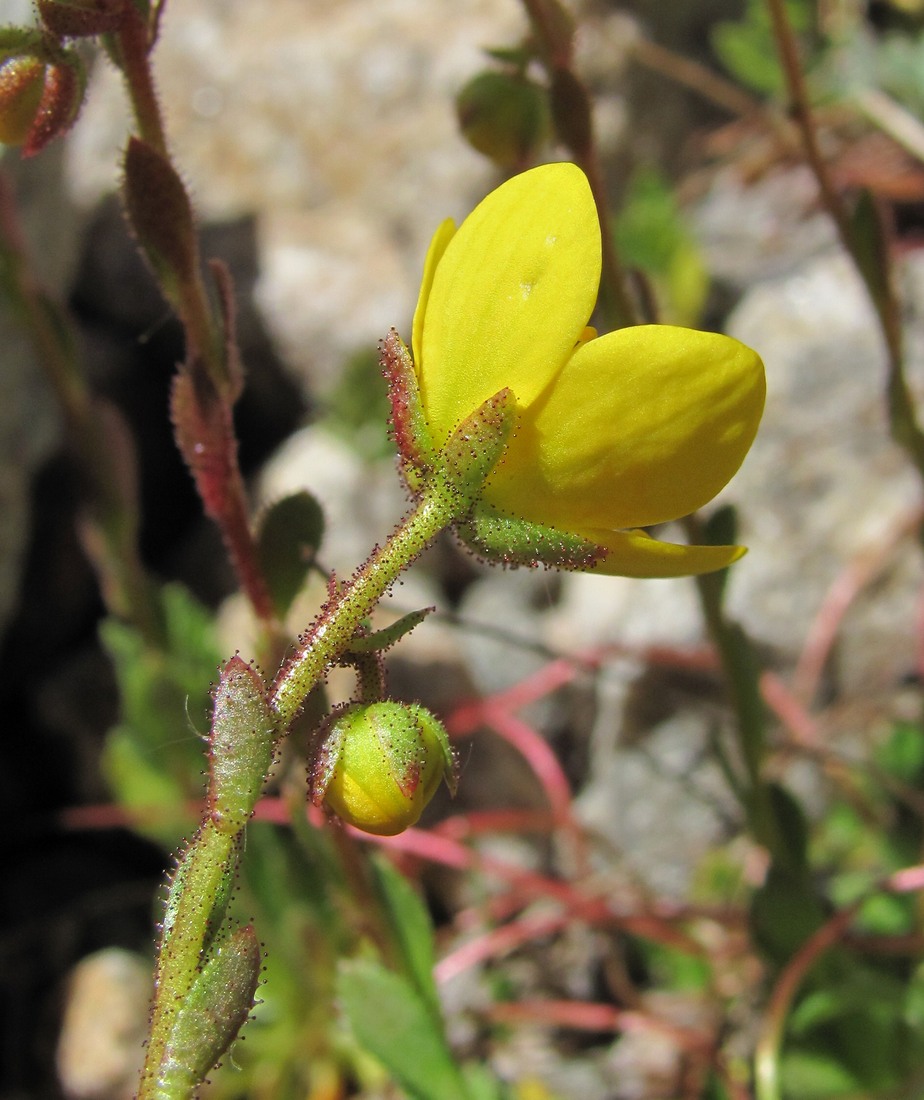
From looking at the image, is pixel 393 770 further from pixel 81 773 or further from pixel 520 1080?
pixel 81 773

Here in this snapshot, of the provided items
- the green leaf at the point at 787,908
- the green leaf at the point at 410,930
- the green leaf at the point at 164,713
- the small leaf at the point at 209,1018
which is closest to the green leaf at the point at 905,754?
the green leaf at the point at 787,908

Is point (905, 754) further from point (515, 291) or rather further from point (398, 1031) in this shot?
point (515, 291)

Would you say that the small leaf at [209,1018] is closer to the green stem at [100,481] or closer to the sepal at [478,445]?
the sepal at [478,445]

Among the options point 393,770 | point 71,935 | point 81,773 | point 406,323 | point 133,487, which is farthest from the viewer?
point 406,323

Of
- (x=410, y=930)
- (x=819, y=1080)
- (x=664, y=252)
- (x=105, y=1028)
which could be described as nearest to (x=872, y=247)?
(x=410, y=930)

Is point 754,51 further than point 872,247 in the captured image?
Yes

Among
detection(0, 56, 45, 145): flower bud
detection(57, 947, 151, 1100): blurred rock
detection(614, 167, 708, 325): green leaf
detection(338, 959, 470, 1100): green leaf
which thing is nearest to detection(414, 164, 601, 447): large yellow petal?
detection(0, 56, 45, 145): flower bud

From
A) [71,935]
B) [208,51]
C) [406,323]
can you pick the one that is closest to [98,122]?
[208,51]
